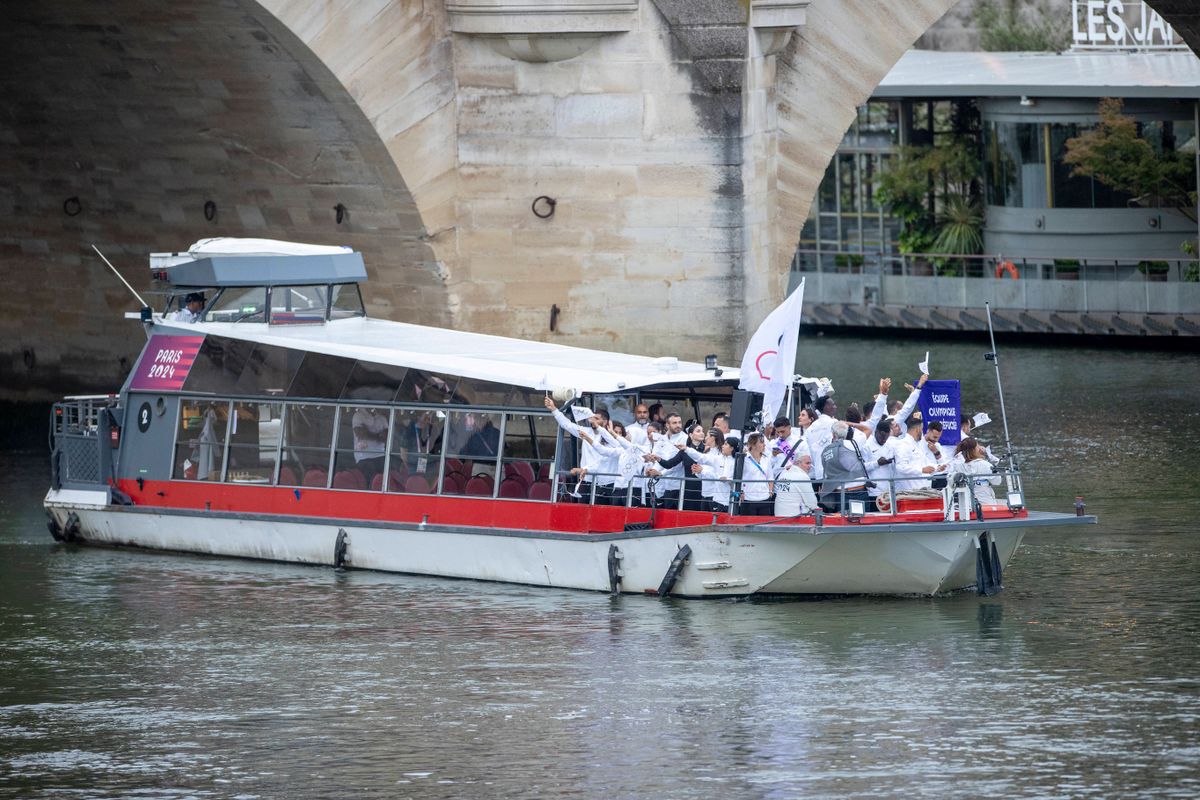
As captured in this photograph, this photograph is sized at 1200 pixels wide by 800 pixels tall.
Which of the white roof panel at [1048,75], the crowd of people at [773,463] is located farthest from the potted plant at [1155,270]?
the crowd of people at [773,463]

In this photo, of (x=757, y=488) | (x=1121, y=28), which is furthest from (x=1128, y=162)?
(x=757, y=488)

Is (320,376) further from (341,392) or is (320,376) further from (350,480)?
(350,480)

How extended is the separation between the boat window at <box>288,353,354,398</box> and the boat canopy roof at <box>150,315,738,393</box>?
109 millimetres

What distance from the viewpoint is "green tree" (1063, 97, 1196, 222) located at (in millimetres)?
49219

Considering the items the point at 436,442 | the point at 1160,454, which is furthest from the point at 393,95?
the point at 1160,454

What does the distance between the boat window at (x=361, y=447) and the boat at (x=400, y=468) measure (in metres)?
0.03

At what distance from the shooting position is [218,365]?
90.0 feet

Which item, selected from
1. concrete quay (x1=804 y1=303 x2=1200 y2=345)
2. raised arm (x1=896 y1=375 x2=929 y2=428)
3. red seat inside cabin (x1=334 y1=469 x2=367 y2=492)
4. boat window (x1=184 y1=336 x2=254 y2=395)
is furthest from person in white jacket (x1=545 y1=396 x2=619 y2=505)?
concrete quay (x1=804 y1=303 x2=1200 y2=345)

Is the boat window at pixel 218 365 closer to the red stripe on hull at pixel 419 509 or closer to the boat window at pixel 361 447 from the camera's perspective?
the red stripe on hull at pixel 419 509

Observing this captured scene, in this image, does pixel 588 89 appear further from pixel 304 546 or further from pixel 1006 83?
pixel 1006 83

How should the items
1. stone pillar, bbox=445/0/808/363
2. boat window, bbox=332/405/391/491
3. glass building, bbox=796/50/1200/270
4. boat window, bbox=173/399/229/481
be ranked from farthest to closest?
glass building, bbox=796/50/1200/270 < stone pillar, bbox=445/0/808/363 < boat window, bbox=173/399/229/481 < boat window, bbox=332/405/391/491

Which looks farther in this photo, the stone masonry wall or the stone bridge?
the stone masonry wall

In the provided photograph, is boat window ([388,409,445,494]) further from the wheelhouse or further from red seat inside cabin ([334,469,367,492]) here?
the wheelhouse

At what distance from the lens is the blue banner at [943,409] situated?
24.6m
